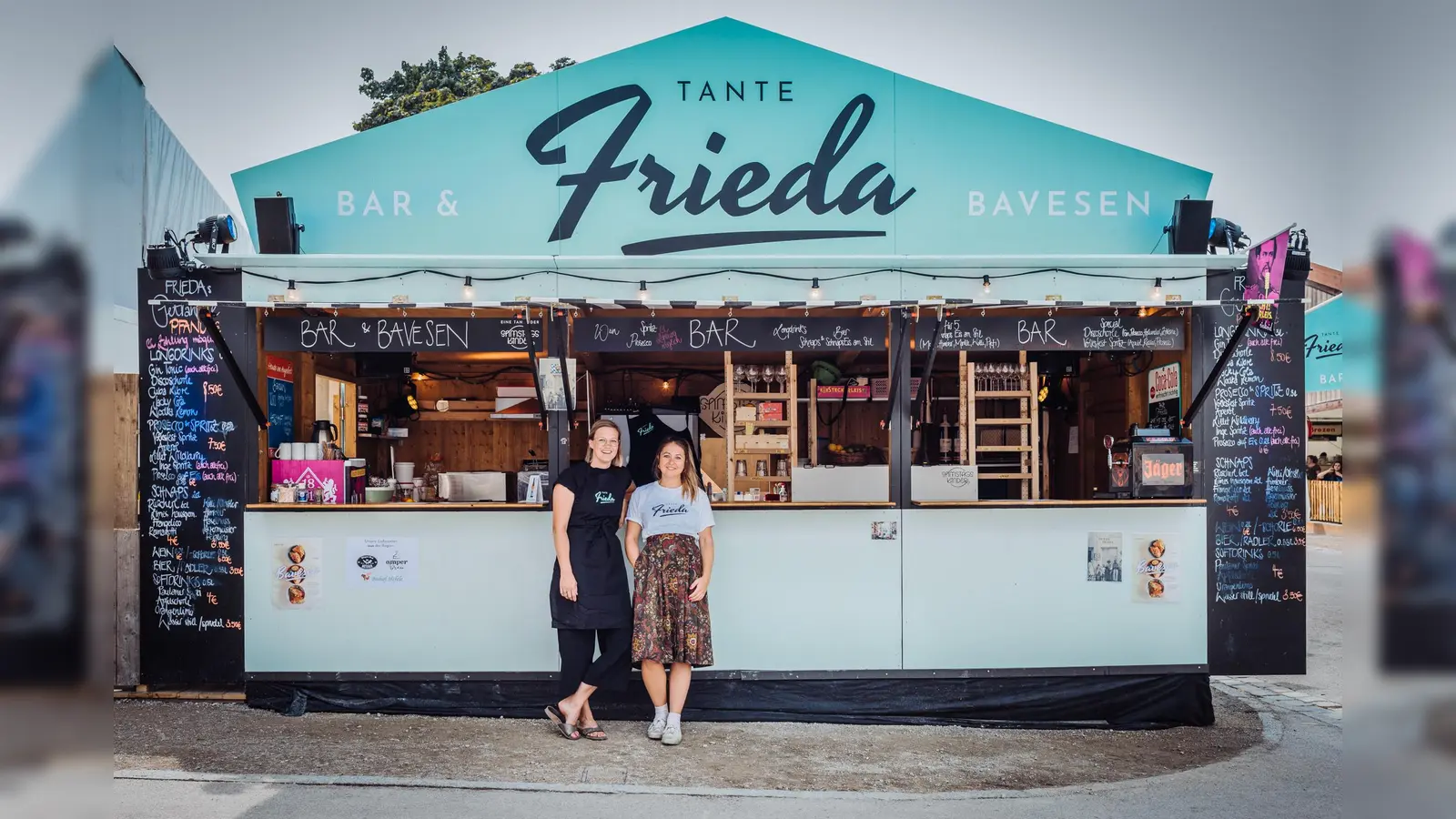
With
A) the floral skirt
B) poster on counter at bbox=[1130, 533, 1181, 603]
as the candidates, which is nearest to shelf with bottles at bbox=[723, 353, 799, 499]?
the floral skirt

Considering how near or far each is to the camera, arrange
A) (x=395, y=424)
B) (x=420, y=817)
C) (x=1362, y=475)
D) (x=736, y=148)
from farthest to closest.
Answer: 1. (x=395, y=424)
2. (x=736, y=148)
3. (x=420, y=817)
4. (x=1362, y=475)

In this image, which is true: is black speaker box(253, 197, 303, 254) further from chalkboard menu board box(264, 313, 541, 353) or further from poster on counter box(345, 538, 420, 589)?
poster on counter box(345, 538, 420, 589)

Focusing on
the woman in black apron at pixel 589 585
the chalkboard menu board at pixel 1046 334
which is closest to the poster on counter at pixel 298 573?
the woman in black apron at pixel 589 585

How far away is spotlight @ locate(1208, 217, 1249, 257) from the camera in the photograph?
5805 mm

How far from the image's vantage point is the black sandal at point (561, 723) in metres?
5.05

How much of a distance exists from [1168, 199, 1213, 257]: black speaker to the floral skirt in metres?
3.68

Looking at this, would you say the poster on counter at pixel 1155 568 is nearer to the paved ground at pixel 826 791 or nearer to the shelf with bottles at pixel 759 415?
the paved ground at pixel 826 791

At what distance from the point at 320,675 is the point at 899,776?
3.48 meters

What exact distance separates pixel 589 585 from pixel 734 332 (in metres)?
1.76

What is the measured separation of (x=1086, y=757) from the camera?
485 centimetres

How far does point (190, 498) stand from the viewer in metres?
5.62

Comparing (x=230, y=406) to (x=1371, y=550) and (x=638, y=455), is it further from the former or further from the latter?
(x=1371, y=550)

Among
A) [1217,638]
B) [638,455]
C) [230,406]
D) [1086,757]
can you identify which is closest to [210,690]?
[230,406]

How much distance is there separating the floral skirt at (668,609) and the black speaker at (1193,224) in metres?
3.68
